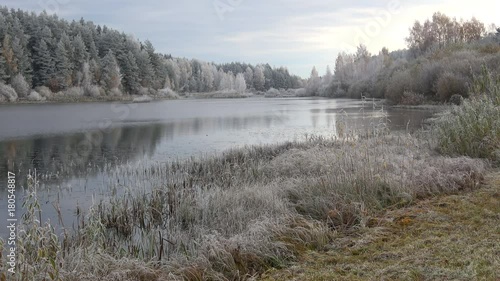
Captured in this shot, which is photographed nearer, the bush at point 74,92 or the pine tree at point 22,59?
the pine tree at point 22,59

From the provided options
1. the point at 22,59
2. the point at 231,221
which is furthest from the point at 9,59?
the point at 231,221

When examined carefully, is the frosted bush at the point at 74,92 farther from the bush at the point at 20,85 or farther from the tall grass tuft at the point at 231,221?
the tall grass tuft at the point at 231,221

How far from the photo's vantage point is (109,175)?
12219 millimetres

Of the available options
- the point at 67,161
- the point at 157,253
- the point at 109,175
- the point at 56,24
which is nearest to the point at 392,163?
the point at 157,253

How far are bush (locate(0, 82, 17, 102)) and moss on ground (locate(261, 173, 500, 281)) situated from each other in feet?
205

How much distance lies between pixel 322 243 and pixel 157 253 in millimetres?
2459

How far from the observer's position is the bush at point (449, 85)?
36.2 meters

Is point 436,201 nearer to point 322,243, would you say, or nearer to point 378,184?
point 378,184

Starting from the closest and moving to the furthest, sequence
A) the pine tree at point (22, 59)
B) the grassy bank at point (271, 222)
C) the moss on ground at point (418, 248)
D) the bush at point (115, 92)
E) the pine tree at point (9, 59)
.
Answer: the moss on ground at point (418, 248) < the grassy bank at point (271, 222) < the pine tree at point (9, 59) < the pine tree at point (22, 59) < the bush at point (115, 92)

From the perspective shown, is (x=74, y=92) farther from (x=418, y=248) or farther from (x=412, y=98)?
(x=418, y=248)

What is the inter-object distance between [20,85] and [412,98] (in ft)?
176

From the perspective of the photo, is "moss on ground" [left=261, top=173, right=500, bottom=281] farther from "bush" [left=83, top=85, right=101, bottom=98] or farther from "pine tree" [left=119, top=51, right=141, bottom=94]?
"pine tree" [left=119, top=51, right=141, bottom=94]

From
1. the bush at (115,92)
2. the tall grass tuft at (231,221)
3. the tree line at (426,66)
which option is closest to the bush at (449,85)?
the tree line at (426,66)

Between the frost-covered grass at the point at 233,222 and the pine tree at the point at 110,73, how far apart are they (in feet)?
227
